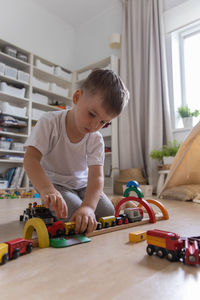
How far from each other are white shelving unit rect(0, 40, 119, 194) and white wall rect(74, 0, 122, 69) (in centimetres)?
33

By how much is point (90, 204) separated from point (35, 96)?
2.39 meters

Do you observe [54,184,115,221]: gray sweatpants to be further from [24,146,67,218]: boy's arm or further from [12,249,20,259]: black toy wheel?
[12,249,20,259]: black toy wheel

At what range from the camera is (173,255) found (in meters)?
0.52

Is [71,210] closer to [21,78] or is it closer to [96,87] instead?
[96,87]

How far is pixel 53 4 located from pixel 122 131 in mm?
2008

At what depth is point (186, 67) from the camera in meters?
2.80

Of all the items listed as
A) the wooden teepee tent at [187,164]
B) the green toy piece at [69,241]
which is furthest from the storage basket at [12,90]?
the green toy piece at [69,241]

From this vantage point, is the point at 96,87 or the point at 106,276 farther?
the point at 96,87

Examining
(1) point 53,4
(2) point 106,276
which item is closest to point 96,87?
(2) point 106,276

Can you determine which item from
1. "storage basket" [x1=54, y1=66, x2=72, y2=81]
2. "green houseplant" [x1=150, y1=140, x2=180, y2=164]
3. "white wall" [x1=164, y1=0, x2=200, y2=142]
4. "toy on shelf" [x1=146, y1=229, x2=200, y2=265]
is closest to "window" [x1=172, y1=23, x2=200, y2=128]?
"white wall" [x1=164, y1=0, x2=200, y2=142]

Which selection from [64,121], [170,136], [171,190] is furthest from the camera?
[170,136]

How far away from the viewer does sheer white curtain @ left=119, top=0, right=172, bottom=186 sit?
2.58 meters

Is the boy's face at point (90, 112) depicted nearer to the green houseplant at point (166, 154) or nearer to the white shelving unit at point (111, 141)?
the green houseplant at point (166, 154)

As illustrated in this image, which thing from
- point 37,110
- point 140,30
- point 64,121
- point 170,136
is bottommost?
point 64,121
